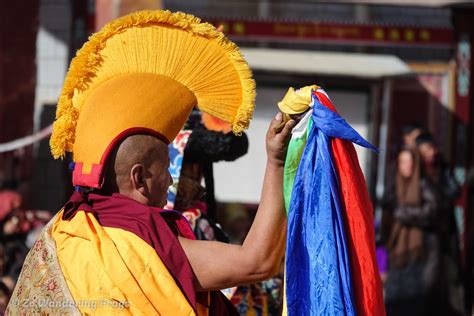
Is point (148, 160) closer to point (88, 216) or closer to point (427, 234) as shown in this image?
point (88, 216)

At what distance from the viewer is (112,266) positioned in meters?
2.78

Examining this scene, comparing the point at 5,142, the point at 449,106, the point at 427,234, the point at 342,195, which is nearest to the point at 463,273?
the point at 427,234

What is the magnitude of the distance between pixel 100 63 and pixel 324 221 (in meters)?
0.83

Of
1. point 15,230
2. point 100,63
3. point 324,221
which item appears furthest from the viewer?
point 15,230

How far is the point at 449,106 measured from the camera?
864 cm

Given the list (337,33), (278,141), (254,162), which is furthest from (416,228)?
(278,141)

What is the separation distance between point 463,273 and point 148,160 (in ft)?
19.2

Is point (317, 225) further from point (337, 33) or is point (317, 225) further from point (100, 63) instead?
point (337, 33)

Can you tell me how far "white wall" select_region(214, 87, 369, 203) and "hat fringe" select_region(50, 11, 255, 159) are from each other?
5.05 m

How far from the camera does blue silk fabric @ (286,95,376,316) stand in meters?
2.88

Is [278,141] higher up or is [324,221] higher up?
[278,141]

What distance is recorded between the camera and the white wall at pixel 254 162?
8.20 meters

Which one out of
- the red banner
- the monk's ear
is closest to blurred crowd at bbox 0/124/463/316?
the red banner

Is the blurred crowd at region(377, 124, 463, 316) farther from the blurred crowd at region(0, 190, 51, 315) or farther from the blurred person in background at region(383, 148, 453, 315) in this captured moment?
the blurred crowd at region(0, 190, 51, 315)
